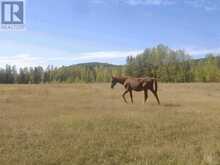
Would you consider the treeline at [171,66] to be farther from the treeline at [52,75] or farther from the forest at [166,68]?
the treeline at [52,75]

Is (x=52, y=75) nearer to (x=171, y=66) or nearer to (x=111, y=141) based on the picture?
(x=171, y=66)

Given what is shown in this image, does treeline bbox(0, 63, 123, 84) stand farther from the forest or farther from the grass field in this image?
the grass field

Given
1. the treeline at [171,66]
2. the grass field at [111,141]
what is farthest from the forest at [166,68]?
the grass field at [111,141]

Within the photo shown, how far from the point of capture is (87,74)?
400 ft

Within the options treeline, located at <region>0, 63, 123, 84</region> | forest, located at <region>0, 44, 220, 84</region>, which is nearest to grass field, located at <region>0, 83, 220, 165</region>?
forest, located at <region>0, 44, 220, 84</region>

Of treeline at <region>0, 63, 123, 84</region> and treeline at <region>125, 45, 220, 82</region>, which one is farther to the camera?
treeline at <region>0, 63, 123, 84</region>

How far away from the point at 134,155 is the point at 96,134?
2441mm

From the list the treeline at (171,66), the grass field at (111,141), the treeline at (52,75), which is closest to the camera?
the grass field at (111,141)

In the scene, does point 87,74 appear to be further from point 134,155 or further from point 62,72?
point 134,155

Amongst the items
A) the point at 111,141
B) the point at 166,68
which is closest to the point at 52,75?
the point at 166,68

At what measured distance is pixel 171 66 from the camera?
86.4 m

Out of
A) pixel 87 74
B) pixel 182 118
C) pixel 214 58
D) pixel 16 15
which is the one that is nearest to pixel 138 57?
pixel 214 58

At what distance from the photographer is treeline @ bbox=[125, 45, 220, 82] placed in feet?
280

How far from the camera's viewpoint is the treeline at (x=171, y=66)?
8525 cm
